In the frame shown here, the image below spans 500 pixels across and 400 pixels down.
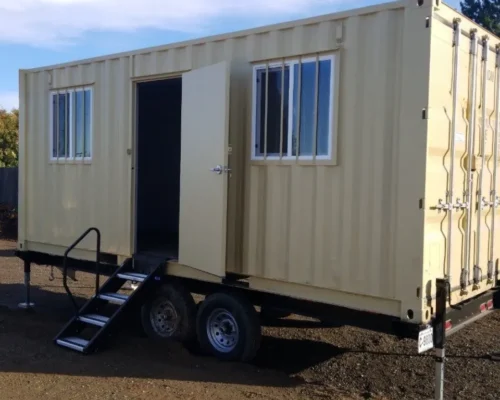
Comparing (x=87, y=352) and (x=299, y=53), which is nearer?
(x=299, y=53)

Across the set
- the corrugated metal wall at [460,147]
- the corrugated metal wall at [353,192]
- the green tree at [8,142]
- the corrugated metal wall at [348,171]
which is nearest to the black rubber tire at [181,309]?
the corrugated metal wall at [348,171]

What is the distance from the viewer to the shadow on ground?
594 cm

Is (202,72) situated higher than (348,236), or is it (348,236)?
(202,72)

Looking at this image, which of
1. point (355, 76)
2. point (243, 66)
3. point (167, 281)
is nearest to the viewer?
point (355, 76)

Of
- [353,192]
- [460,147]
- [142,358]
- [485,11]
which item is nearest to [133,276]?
[142,358]

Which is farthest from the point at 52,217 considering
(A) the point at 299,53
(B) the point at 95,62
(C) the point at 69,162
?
(A) the point at 299,53

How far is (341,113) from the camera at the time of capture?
218 inches

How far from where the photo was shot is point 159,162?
1022 cm

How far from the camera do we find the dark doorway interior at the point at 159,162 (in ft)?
32.2

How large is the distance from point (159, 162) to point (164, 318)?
3635 mm

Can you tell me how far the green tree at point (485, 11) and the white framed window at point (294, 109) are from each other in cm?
1472

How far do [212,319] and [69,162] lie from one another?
10.6 ft

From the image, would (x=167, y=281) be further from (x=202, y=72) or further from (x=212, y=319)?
(x=202, y=72)

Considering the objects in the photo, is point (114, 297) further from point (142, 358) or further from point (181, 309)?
point (142, 358)
